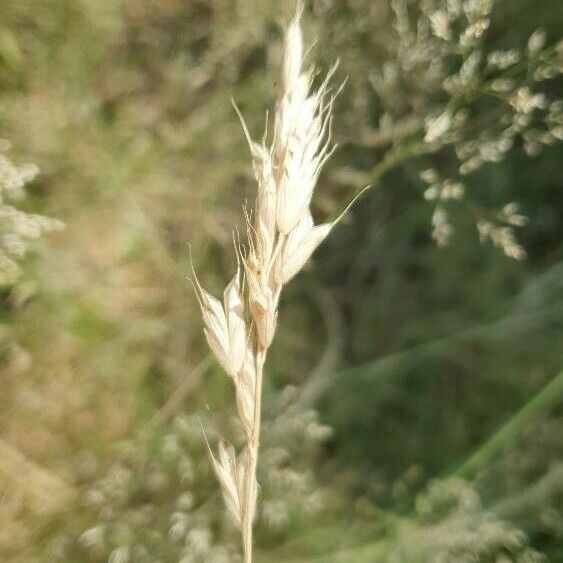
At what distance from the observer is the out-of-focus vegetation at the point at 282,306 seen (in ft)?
3.63

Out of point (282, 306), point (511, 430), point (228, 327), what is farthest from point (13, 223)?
point (511, 430)

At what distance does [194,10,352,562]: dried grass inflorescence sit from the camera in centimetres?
53

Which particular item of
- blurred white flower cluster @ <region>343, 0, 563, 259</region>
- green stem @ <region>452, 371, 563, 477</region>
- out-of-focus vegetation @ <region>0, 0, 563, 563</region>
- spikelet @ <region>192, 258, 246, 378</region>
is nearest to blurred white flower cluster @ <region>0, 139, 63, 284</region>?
out-of-focus vegetation @ <region>0, 0, 563, 563</region>

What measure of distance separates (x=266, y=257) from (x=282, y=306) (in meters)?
0.88

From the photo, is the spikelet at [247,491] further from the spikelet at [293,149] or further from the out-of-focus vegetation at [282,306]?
the out-of-focus vegetation at [282,306]

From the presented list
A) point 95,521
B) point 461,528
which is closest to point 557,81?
point 461,528

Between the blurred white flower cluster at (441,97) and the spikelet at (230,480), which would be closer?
the spikelet at (230,480)

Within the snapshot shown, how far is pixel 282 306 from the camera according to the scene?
1405mm

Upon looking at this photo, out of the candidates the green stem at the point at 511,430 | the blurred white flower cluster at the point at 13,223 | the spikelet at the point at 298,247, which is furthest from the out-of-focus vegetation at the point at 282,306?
the spikelet at the point at 298,247

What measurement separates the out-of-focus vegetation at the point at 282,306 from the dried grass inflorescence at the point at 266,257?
0.47 metres

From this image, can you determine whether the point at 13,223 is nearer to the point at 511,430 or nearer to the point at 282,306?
the point at 282,306

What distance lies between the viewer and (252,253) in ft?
1.75

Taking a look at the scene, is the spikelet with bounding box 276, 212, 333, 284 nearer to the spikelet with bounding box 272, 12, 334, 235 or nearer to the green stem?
the spikelet with bounding box 272, 12, 334, 235

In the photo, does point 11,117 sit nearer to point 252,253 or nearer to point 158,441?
point 158,441
